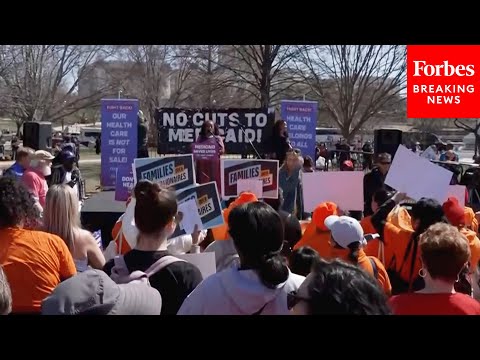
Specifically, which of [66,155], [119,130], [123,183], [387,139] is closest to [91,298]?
[66,155]

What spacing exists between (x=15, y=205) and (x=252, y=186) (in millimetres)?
3663

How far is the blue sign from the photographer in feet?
41.1

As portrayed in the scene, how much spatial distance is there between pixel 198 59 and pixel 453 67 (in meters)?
13.1

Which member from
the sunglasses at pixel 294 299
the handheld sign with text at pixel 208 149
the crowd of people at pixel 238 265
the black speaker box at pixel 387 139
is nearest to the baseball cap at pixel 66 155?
the handheld sign with text at pixel 208 149

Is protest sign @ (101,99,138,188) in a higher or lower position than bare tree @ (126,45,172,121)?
lower

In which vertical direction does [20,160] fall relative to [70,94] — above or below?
below

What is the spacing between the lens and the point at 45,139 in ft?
39.0

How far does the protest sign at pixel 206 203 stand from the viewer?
4.95m

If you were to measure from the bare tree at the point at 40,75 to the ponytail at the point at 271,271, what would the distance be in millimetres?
27293

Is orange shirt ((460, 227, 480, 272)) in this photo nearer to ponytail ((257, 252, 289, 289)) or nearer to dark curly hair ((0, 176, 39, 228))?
ponytail ((257, 252, 289, 289))

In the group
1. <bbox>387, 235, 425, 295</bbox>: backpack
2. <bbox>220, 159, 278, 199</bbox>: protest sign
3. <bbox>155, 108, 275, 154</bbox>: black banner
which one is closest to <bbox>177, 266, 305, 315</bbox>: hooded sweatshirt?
<bbox>387, 235, 425, 295</bbox>: backpack

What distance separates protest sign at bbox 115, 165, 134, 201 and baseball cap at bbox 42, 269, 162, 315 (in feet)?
28.4
